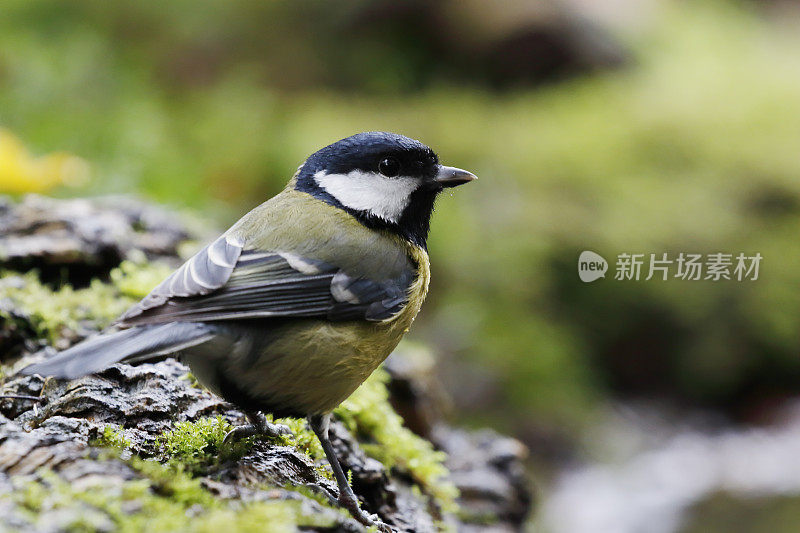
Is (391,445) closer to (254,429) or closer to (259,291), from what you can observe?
(254,429)

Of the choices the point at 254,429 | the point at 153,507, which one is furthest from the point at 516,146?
the point at 153,507

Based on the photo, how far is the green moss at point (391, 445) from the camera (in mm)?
2496

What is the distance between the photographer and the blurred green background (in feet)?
17.2

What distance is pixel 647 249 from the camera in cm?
561

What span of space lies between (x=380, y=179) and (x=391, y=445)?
0.88 metres

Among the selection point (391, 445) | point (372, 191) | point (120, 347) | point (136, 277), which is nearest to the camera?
point (120, 347)

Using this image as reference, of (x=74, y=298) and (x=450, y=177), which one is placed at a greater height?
(x=450, y=177)

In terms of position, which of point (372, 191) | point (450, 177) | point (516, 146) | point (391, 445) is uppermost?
point (516, 146)

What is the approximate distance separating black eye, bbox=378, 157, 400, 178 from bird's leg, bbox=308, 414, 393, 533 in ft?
2.25

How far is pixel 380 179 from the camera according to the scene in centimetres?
222

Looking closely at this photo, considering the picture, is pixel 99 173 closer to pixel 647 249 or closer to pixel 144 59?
pixel 144 59

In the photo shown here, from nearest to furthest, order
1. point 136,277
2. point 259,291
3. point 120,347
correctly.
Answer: point 120,347 < point 259,291 < point 136,277

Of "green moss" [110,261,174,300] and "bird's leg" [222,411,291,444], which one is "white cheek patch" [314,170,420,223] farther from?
"green moss" [110,261,174,300]

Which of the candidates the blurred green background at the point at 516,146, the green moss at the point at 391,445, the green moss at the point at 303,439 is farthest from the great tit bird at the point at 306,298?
the blurred green background at the point at 516,146
